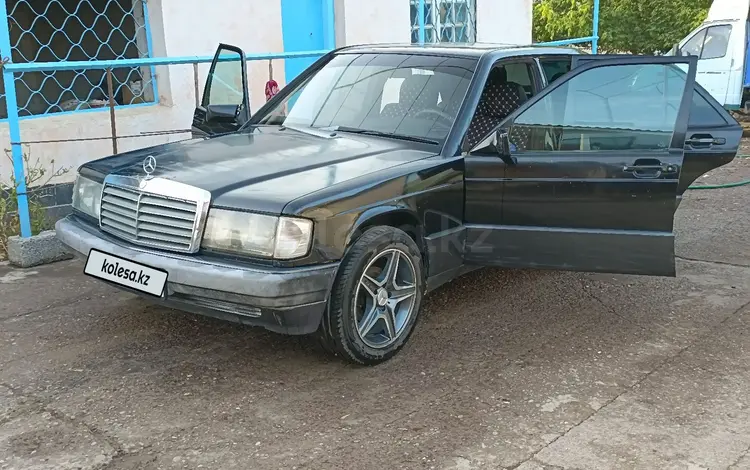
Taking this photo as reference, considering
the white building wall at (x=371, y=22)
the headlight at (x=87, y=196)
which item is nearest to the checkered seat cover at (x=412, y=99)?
the headlight at (x=87, y=196)

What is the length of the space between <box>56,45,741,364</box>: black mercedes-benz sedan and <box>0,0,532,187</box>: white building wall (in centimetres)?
325

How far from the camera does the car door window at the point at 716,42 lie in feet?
48.3

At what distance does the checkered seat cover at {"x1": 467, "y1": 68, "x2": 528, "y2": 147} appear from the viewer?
4.60 m

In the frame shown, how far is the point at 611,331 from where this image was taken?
4660mm

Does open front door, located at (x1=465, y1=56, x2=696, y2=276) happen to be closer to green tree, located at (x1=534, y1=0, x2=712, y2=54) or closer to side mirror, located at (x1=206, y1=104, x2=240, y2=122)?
side mirror, located at (x1=206, y1=104, x2=240, y2=122)

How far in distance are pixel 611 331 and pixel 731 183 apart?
5.16 metres

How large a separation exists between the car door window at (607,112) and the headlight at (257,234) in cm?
148

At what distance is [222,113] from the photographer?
533 centimetres

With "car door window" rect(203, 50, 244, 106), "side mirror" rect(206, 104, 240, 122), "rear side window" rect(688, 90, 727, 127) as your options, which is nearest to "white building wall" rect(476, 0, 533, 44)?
"car door window" rect(203, 50, 244, 106)

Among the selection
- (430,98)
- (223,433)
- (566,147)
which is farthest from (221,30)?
(223,433)

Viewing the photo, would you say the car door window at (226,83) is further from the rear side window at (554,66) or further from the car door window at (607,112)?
the car door window at (607,112)

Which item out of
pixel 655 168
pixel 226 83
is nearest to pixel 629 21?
pixel 226 83

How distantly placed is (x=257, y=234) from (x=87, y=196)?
1289 mm

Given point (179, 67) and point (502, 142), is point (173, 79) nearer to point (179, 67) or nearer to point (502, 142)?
point (179, 67)
